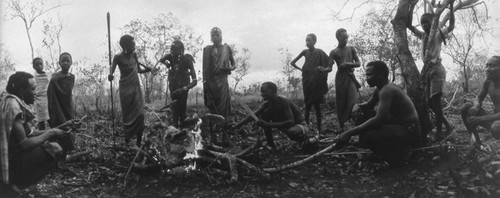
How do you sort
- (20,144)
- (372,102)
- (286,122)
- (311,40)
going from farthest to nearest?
1. (311,40)
2. (286,122)
3. (372,102)
4. (20,144)

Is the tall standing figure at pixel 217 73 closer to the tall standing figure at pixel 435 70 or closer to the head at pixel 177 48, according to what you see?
the head at pixel 177 48

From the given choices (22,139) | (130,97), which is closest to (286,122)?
(130,97)

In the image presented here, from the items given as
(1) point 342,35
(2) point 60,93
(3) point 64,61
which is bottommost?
(2) point 60,93

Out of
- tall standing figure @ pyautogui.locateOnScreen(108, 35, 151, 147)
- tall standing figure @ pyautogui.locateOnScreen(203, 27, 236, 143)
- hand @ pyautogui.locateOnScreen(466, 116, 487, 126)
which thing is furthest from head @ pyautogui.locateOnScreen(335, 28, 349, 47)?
tall standing figure @ pyautogui.locateOnScreen(108, 35, 151, 147)

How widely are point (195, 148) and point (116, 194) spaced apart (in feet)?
3.41

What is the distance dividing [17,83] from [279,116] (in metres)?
3.24

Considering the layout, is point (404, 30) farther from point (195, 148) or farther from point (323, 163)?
point (195, 148)

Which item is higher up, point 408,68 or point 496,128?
point 408,68

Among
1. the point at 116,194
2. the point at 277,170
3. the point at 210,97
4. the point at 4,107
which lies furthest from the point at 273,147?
the point at 4,107

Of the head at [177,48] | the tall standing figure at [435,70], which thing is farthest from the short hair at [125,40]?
the tall standing figure at [435,70]

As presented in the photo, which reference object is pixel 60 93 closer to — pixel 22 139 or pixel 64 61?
pixel 64 61

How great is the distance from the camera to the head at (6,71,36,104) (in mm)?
3684

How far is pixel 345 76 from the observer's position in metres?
6.91

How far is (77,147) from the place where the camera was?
684 cm
